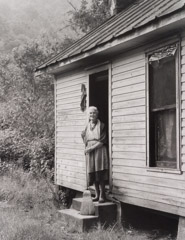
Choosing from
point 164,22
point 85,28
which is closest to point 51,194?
point 164,22

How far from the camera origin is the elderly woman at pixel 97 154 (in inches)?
358

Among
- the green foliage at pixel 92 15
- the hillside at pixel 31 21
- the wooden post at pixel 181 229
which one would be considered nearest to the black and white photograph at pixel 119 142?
the wooden post at pixel 181 229

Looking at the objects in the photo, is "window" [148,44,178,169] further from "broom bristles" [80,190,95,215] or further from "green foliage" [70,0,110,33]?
"green foliage" [70,0,110,33]

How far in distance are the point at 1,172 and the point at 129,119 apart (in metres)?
8.47

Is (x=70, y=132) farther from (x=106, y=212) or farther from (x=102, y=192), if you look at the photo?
(x=106, y=212)

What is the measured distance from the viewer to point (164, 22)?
6812mm

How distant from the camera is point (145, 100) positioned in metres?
8.14

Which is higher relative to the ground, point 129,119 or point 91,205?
point 129,119

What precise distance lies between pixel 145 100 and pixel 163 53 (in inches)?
38.1

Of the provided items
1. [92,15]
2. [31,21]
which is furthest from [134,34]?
[31,21]

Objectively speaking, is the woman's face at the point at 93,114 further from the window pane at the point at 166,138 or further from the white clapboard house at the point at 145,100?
the window pane at the point at 166,138

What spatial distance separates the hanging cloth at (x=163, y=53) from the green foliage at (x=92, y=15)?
17.2 metres

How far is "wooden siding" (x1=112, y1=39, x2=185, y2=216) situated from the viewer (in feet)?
24.1

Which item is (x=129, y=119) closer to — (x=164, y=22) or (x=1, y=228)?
(x=164, y=22)
